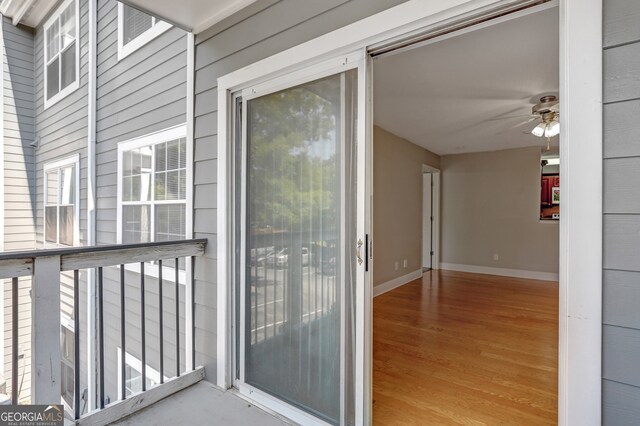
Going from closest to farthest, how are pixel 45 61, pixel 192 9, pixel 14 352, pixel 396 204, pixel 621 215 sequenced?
pixel 621 215, pixel 14 352, pixel 192 9, pixel 396 204, pixel 45 61

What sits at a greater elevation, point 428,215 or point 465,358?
point 428,215

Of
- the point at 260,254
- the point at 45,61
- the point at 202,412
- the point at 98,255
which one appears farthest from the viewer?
the point at 45,61

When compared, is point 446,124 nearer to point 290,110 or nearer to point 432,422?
Result: point 290,110

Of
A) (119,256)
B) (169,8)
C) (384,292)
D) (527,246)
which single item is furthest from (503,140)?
(119,256)

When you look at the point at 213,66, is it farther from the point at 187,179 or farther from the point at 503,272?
the point at 503,272

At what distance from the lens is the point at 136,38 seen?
369 centimetres

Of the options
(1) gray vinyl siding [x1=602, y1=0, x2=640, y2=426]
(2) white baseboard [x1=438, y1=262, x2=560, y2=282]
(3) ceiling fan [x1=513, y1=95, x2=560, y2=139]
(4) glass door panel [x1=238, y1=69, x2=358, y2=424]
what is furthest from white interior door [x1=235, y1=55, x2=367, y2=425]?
(2) white baseboard [x1=438, y1=262, x2=560, y2=282]

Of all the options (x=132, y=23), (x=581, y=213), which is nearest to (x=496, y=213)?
(x=581, y=213)

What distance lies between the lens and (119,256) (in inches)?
76.8

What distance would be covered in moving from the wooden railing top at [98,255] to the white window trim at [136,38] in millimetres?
2341

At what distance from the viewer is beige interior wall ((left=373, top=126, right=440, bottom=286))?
4715 millimetres

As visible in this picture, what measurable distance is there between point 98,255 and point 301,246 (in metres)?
1.15

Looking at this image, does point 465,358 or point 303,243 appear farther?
point 465,358

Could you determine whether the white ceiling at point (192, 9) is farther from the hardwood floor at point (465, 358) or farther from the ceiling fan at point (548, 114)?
the ceiling fan at point (548, 114)
